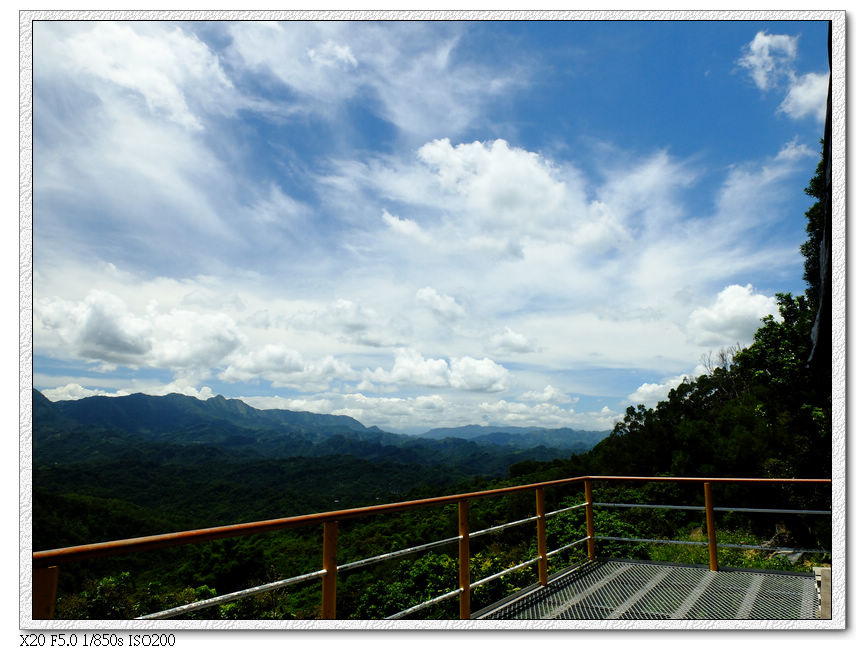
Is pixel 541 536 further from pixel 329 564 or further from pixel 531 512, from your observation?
pixel 531 512

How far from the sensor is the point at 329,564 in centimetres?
227

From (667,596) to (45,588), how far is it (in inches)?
145

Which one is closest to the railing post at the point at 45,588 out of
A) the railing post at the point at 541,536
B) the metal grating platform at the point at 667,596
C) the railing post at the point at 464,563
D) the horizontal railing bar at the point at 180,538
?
the horizontal railing bar at the point at 180,538

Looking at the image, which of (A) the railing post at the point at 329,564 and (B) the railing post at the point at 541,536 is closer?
(A) the railing post at the point at 329,564

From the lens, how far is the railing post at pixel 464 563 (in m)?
3.03

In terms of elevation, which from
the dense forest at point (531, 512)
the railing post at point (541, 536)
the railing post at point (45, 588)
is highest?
the railing post at point (45, 588)

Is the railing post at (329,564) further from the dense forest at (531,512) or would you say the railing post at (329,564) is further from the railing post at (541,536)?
the railing post at (541,536)

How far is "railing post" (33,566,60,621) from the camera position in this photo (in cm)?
156

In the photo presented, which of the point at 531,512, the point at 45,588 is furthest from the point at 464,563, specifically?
the point at 531,512

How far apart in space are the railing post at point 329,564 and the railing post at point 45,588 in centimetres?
95

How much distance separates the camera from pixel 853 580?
2736mm

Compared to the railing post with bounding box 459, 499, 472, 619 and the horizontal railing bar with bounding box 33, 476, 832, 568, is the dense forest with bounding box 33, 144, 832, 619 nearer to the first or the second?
the horizontal railing bar with bounding box 33, 476, 832, 568

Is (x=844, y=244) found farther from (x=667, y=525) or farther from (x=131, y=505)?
(x=131, y=505)
